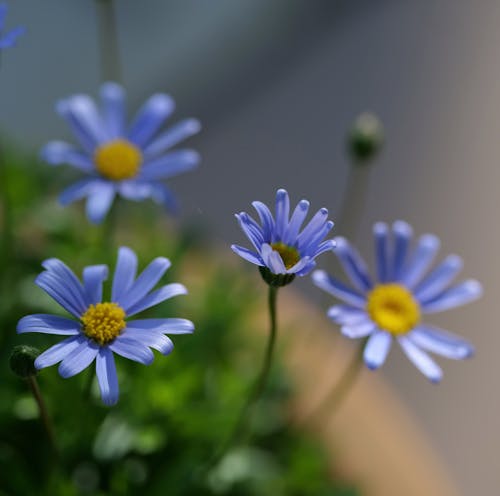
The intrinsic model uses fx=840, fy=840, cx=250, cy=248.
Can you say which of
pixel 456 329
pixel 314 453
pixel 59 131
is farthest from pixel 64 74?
pixel 314 453

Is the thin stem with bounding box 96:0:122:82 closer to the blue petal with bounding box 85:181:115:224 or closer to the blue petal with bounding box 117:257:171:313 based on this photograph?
the blue petal with bounding box 85:181:115:224

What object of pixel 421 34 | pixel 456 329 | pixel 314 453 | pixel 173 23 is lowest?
pixel 314 453

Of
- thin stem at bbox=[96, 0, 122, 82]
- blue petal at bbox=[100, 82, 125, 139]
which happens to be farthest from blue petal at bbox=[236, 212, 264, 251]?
thin stem at bbox=[96, 0, 122, 82]

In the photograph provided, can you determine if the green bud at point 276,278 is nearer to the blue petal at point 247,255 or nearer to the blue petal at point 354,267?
the blue petal at point 247,255

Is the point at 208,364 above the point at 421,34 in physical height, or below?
below

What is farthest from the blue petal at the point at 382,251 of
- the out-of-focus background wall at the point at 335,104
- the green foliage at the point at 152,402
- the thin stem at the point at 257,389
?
the out-of-focus background wall at the point at 335,104

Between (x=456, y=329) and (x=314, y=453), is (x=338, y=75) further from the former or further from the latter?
(x=314, y=453)
